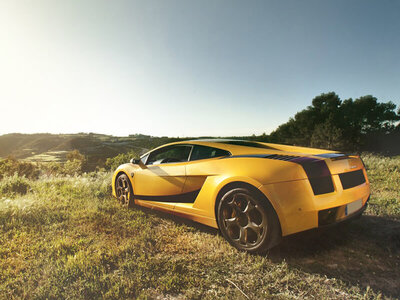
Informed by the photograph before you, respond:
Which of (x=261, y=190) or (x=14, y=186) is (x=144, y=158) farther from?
(x=14, y=186)

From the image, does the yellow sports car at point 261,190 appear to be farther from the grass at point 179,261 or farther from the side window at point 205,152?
the grass at point 179,261

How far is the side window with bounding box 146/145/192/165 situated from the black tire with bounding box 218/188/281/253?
1073 millimetres

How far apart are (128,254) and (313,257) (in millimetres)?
2007

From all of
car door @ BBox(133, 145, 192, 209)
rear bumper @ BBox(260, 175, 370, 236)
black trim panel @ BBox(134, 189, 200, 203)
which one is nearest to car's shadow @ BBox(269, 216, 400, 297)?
rear bumper @ BBox(260, 175, 370, 236)

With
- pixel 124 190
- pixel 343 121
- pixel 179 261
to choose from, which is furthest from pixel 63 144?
pixel 179 261

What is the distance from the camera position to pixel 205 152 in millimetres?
3176

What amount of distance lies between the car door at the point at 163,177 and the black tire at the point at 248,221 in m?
0.82

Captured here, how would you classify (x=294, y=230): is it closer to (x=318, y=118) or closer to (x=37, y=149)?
(x=318, y=118)

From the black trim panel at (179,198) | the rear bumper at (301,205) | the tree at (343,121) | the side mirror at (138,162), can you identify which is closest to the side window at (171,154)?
the side mirror at (138,162)

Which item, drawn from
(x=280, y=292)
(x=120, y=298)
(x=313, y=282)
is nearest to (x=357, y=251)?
(x=313, y=282)

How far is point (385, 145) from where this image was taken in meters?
40.0

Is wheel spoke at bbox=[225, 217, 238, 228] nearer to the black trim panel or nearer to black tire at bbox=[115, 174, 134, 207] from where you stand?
the black trim panel

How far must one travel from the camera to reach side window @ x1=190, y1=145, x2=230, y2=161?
2.96 meters

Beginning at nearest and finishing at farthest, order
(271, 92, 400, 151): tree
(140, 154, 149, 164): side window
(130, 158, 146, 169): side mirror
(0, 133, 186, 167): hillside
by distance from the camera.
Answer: (130, 158, 146, 169): side mirror
(140, 154, 149, 164): side window
(271, 92, 400, 151): tree
(0, 133, 186, 167): hillside
